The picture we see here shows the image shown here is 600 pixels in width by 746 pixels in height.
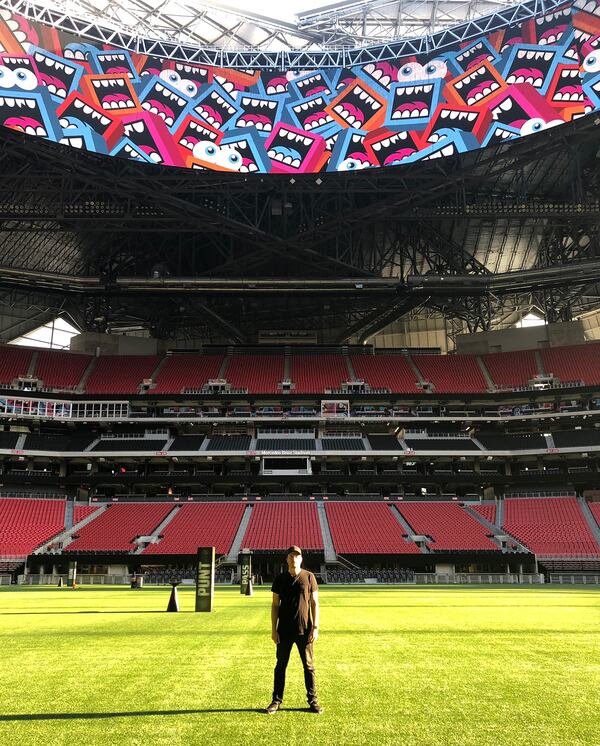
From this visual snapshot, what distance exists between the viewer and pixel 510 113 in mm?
44750

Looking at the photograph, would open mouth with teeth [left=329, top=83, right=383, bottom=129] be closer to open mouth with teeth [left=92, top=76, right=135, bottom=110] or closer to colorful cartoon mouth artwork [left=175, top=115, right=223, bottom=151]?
colorful cartoon mouth artwork [left=175, top=115, right=223, bottom=151]

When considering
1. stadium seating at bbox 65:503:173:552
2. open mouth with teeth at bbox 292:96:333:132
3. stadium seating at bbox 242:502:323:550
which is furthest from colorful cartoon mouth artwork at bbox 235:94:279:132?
stadium seating at bbox 65:503:173:552

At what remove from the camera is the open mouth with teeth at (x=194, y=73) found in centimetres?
4781

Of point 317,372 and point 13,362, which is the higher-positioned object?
point 13,362

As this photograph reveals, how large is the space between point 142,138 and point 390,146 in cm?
1883

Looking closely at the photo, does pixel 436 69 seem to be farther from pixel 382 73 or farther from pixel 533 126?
pixel 533 126

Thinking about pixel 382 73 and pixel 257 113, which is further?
pixel 382 73

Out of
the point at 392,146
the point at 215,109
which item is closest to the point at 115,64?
the point at 215,109

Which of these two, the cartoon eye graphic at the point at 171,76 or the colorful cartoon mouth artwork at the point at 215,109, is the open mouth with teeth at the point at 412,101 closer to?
the colorful cartoon mouth artwork at the point at 215,109

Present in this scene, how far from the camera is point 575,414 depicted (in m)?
55.3

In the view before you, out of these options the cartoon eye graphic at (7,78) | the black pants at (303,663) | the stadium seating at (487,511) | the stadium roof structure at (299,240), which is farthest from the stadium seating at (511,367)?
the black pants at (303,663)

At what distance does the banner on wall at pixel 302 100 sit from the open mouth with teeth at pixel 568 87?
0.28 feet

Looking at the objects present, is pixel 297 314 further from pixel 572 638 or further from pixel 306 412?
pixel 572 638

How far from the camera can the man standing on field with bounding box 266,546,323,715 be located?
6.13 meters
